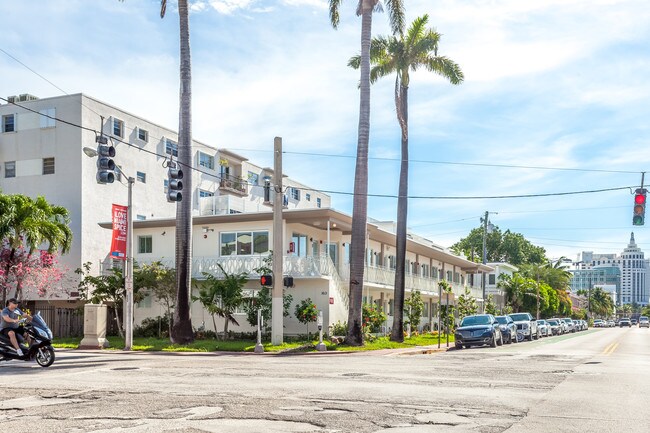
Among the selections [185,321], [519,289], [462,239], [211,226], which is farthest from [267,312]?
[462,239]

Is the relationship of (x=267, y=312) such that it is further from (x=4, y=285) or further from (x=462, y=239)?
(x=462, y=239)

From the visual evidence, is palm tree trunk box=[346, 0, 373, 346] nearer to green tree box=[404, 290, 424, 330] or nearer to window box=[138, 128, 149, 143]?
green tree box=[404, 290, 424, 330]

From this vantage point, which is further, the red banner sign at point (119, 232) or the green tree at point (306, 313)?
the green tree at point (306, 313)

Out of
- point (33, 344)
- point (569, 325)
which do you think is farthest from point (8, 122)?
point (569, 325)

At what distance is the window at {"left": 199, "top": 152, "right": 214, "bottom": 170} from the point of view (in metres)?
54.3

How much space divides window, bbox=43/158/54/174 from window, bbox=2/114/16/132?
11.7ft

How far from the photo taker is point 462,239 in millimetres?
114562

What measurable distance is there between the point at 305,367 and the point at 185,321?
11889 millimetres

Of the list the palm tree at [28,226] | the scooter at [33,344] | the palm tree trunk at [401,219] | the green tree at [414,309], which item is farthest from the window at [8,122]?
the scooter at [33,344]

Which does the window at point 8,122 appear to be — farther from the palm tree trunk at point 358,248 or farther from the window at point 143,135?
the palm tree trunk at point 358,248

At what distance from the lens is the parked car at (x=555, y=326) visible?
62578mm

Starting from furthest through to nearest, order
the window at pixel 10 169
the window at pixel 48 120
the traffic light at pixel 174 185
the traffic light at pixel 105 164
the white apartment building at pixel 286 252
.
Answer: the window at pixel 10 169 → the window at pixel 48 120 → the white apartment building at pixel 286 252 → the traffic light at pixel 174 185 → the traffic light at pixel 105 164

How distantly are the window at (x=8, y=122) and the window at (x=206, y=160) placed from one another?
13.4 metres

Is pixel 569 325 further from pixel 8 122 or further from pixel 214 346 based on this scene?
pixel 8 122
